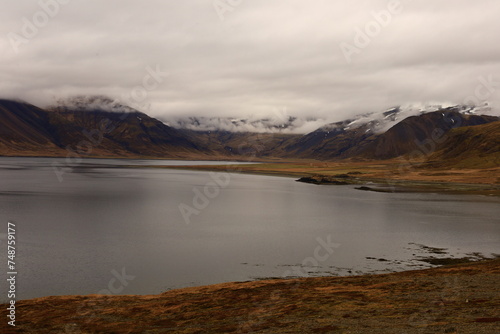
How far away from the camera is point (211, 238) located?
57844mm

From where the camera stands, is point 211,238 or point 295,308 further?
point 211,238

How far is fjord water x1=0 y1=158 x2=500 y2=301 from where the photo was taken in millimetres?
40281

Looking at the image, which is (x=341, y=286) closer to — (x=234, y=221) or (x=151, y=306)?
(x=151, y=306)

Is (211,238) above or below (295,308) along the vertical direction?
below

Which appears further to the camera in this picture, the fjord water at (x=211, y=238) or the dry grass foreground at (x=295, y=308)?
the fjord water at (x=211, y=238)

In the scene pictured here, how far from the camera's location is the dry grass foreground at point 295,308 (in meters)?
23.2

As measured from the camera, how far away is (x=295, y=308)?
27.8 m

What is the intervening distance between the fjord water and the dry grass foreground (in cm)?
542

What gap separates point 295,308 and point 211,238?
31259 millimetres

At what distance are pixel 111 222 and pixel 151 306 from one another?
4195cm

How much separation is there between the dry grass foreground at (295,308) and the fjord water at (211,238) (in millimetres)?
5420

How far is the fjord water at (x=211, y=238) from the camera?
132ft

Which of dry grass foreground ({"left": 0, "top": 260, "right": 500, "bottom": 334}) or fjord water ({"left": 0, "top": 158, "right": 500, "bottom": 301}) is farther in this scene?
fjord water ({"left": 0, "top": 158, "right": 500, "bottom": 301})

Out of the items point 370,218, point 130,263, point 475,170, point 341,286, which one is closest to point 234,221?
point 370,218
